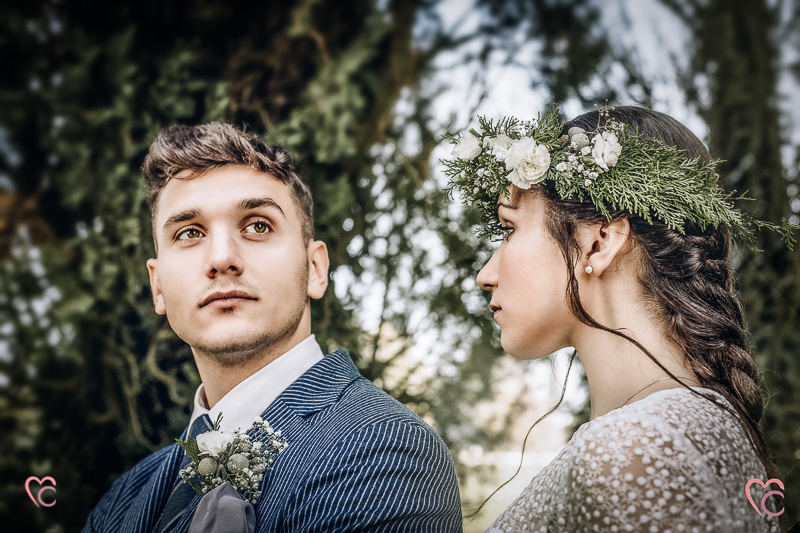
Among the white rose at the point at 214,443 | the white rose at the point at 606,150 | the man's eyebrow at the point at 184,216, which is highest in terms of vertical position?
the man's eyebrow at the point at 184,216

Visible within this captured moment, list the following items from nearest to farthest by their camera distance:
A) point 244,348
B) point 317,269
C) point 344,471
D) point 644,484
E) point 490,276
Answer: point 644,484, point 344,471, point 490,276, point 244,348, point 317,269

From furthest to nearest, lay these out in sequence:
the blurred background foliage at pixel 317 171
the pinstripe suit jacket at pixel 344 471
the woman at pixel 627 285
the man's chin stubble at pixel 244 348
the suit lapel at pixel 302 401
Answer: the blurred background foliage at pixel 317 171, the man's chin stubble at pixel 244 348, the suit lapel at pixel 302 401, the pinstripe suit jacket at pixel 344 471, the woman at pixel 627 285

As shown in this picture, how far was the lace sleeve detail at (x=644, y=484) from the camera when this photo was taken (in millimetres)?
1369

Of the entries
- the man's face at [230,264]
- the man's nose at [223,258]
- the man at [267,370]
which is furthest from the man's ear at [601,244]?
the man's nose at [223,258]

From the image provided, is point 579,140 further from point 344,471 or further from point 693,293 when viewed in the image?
point 344,471

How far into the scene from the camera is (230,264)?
7.01 feet

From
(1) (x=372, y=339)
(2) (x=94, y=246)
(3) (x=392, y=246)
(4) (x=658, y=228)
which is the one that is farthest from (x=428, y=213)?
(2) (x=94, y=246)

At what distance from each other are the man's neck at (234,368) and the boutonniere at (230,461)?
36cm

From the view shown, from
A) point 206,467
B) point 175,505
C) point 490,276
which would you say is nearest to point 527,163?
point 490,276

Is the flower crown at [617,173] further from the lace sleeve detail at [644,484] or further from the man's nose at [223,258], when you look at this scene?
the man's nose at [223,258]

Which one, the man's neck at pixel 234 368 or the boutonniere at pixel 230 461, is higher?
the man's neck at pixel 234 368

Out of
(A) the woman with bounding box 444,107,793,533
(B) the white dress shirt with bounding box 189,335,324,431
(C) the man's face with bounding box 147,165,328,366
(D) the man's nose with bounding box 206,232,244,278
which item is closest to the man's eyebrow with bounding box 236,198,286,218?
(C) the man's face with bounding box 147,165,328,366

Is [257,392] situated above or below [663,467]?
above

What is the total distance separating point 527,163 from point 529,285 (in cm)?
41
